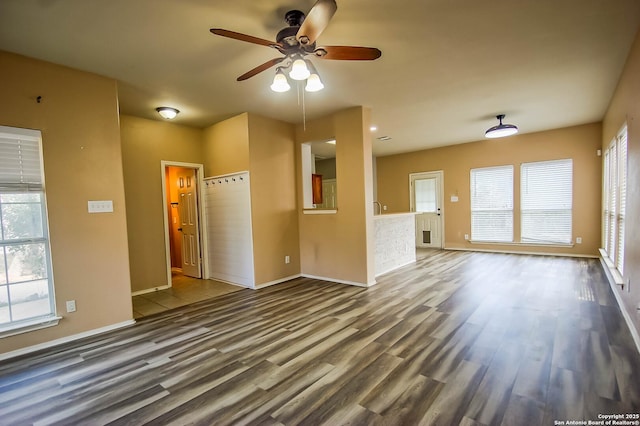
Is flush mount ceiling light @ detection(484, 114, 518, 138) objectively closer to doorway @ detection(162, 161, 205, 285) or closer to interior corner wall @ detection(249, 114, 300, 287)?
interior corner wall @ detection(249, 114, 300, 287)

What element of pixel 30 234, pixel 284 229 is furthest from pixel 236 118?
pixel 30 234

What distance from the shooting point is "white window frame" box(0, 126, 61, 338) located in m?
2.63

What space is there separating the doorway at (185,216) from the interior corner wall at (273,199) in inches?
54.1

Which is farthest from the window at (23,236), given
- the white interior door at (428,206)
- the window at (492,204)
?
the window at (492,204)

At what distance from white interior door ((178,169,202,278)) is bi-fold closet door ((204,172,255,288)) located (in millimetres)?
249

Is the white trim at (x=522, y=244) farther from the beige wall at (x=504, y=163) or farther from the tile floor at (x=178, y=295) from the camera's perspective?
the tile floor at (x=178, y=295)

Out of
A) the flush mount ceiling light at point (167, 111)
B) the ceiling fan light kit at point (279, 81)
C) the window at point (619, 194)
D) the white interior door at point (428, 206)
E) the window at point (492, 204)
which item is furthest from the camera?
the white interior door at point (428, 206)

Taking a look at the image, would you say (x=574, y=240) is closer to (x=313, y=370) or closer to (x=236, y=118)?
(x=313, y=370)

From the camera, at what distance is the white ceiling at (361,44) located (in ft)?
7.20

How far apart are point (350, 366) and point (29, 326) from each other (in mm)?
2975

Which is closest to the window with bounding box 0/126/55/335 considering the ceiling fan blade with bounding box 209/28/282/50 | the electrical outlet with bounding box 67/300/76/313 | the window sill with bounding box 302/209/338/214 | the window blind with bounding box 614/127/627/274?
the electrical outlet with bounding box 67/300/76/313

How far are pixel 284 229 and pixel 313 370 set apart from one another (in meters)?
3.02

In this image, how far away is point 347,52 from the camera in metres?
2.23

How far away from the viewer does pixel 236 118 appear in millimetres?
4664
